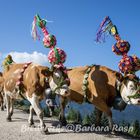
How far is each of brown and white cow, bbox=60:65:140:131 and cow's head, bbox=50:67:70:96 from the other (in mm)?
861

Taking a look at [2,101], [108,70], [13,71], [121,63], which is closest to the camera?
[121,63]

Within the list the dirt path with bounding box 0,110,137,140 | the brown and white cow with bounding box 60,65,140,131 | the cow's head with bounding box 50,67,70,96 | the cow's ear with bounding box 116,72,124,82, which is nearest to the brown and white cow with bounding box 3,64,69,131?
the cow's head with bounding box 50,67,70,96

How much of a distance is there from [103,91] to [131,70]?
949mm

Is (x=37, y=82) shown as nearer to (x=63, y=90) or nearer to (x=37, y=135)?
(x=63, y=90)

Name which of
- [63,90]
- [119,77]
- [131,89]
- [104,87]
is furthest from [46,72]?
[131,89]

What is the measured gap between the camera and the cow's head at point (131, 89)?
888 cm

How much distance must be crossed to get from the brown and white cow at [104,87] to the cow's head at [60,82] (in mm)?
861

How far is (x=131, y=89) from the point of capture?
9.01 m

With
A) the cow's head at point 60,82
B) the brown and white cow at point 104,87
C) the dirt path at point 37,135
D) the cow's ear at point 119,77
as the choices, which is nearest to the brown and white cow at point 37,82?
the cow's head at point 60,82

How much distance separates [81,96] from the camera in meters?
10.2

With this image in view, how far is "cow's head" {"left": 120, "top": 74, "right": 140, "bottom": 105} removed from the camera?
8883 millimetres

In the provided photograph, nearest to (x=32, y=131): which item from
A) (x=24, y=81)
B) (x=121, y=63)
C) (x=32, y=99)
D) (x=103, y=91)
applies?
(x=32, y=99)

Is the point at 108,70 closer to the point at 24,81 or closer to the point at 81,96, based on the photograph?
the point at 81,96

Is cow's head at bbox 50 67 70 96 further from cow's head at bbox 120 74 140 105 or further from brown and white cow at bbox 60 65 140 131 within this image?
cow's head at bbox 120 74 140 105
